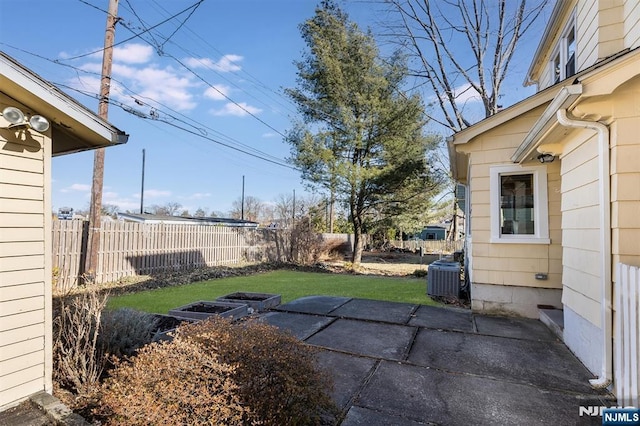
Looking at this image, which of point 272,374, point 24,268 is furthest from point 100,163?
point 272,374

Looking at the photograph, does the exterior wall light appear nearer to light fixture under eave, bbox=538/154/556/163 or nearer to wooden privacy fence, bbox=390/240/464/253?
light fixture under eave, bbox=538/154/556/163

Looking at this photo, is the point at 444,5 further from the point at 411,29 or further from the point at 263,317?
the point at 263,317

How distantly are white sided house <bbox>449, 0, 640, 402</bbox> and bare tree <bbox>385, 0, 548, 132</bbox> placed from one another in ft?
19.8

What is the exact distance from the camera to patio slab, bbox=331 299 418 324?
5641 millimetres

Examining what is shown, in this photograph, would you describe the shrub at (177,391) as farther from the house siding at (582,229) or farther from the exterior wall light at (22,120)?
the house siding at (582,229)

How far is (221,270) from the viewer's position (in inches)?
513

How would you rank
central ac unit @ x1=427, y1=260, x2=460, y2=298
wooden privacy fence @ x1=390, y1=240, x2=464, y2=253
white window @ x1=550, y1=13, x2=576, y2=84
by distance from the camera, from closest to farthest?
white window @ x1=550, y1=13, x2=576, y2=84 < central ac unit @ x1=427, y1=260, x2=460, y2=298 < wooden privacy fence @ x1=390, y1=240, x2=464, y2=253

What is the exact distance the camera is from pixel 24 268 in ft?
9.37

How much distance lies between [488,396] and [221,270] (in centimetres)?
1152

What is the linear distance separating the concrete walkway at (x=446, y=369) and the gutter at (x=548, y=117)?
2.82 m

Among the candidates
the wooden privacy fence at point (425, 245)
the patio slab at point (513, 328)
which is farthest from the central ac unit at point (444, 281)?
the wooden privacy fence at point (425, 245)

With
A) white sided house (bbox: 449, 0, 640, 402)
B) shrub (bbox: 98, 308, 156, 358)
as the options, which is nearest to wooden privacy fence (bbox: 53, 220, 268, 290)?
shrub (bbox: 98, 308, 156, 358)

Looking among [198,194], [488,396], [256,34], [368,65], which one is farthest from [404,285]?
[198,194]

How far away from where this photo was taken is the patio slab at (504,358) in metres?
3.38
